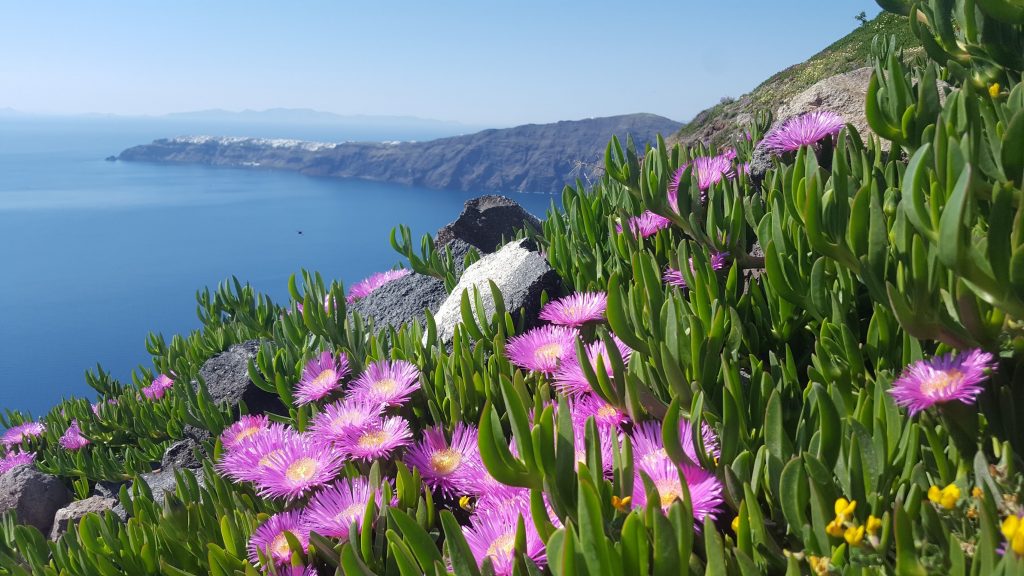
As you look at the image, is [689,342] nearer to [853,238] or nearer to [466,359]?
[853,238]

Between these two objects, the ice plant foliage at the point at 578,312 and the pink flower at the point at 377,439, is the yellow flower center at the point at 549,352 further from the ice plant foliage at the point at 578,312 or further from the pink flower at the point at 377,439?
the pink flower at the point at 377,439

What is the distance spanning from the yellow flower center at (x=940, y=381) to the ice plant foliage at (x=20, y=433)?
4.12 m

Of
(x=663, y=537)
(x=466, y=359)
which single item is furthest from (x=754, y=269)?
(x=663, y=537)

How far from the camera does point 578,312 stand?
1.38 metres

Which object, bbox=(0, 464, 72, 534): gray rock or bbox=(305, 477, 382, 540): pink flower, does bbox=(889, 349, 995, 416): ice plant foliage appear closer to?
bbox=(305, 477, 382, 540): pink flower

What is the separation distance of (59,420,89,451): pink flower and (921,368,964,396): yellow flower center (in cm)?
344

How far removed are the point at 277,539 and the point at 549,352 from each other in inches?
21.9

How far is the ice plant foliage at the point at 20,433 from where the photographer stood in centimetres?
358

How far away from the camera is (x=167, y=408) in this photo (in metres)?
2.82

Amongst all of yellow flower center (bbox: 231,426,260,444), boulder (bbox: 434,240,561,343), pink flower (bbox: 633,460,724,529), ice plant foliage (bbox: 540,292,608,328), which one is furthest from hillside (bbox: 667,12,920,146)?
pink flower (bbox: 633,460,724,529)

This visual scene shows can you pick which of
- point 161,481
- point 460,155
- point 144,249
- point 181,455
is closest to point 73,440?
point 181,455

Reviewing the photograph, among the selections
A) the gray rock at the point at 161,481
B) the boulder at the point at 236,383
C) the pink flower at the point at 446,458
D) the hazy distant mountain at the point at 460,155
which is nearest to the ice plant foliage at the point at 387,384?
the pink flower at the point at 446,458

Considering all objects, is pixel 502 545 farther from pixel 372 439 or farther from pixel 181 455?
pixel 181 455

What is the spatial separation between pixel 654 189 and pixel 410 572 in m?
1.04
